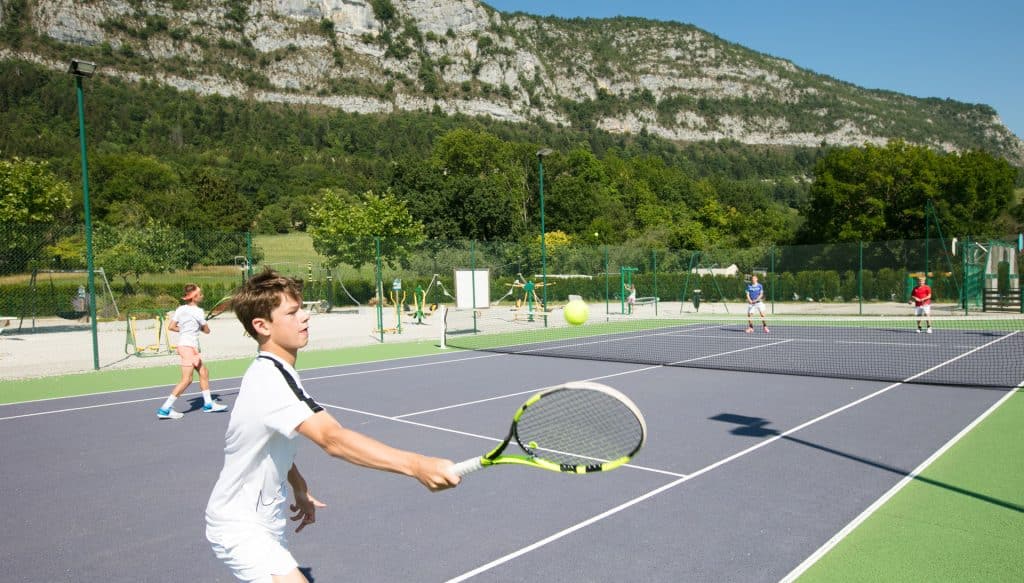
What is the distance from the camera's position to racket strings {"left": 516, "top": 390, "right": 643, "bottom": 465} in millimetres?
3102

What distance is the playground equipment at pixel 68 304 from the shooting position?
85.7ft

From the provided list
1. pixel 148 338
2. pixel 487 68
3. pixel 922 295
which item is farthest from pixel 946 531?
pixel 487 68

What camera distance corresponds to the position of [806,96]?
6978 inches

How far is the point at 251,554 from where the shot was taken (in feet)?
8.80

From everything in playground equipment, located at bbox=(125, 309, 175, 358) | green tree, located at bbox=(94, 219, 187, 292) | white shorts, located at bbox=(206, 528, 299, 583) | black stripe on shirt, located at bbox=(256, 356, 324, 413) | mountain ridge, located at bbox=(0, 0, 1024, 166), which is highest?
mountain ridge, located at bbox=(0, 0, 1024, 166)

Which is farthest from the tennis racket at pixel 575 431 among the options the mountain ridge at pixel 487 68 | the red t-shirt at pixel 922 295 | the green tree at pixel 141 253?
the mountain ridge at pixel 487 68

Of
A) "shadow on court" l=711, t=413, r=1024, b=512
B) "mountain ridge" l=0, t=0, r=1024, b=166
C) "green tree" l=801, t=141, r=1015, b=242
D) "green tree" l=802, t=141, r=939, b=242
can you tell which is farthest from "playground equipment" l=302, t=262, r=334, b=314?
"mountain ridge" l=0, t=0, r=1024, b=166

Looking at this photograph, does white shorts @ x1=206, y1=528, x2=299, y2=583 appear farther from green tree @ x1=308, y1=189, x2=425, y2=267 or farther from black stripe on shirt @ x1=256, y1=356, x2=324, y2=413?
green tree @ x1=308, y1=189, x2=425, y2=267

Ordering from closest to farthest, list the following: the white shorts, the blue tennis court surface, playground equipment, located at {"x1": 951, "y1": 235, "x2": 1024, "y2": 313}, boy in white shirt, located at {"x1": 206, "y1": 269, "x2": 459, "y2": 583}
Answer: boy in white shirt, located at {"x1": 206, "y1": 269, "x2": 459, "y2": 583}, the white shorts, the blue tennis court surface, playground equipment, located at {"x1": 951, "y1": 235, "x2": 1024, "y2": 313}

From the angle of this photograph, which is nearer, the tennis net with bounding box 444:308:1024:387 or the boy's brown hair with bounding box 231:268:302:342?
the boy's brown hair with bounding box 231:268:302:342

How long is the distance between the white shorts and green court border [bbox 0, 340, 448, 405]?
1128cm

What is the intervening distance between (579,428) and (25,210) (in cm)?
3183

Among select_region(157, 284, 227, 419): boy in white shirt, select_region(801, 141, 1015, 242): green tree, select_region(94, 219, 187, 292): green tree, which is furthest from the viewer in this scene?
select_region(801, 141, 1015, 242): green tree

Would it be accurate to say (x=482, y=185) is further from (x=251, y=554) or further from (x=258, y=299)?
(x=251, y=554)
